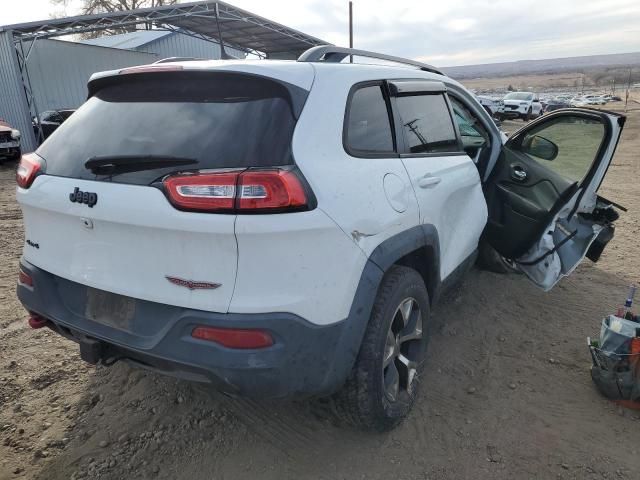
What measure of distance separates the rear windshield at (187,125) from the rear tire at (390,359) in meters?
0.89

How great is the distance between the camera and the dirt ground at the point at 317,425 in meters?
2.35

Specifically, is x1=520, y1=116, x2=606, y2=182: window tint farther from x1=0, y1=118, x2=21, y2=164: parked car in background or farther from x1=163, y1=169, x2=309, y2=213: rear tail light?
x1=0, y1=118, x2=21, y2=164: parked car in background

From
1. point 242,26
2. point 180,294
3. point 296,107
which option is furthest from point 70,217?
point 242,26

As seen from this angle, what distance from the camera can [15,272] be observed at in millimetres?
4828

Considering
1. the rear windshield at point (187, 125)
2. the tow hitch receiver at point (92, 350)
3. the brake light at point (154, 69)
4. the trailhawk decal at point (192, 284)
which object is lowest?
the tow hitch receiver at point (92, 350)

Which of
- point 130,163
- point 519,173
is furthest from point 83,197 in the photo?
point 519,173

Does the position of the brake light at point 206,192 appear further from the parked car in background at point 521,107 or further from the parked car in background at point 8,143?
the parked car in background at point 521,107

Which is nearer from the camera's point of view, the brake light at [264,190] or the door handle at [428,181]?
the brake light at [264,190]

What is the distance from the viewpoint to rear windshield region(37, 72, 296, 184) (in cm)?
186

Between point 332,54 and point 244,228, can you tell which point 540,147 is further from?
point 244,228

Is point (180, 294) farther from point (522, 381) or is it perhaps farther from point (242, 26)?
point (242, 26)

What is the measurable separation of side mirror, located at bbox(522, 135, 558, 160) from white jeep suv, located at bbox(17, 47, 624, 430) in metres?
1.61

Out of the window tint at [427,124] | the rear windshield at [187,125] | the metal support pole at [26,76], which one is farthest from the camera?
the metal support pole at [26,76]

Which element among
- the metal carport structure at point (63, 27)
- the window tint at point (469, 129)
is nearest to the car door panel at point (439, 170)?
the window tint at point (469, 129)
